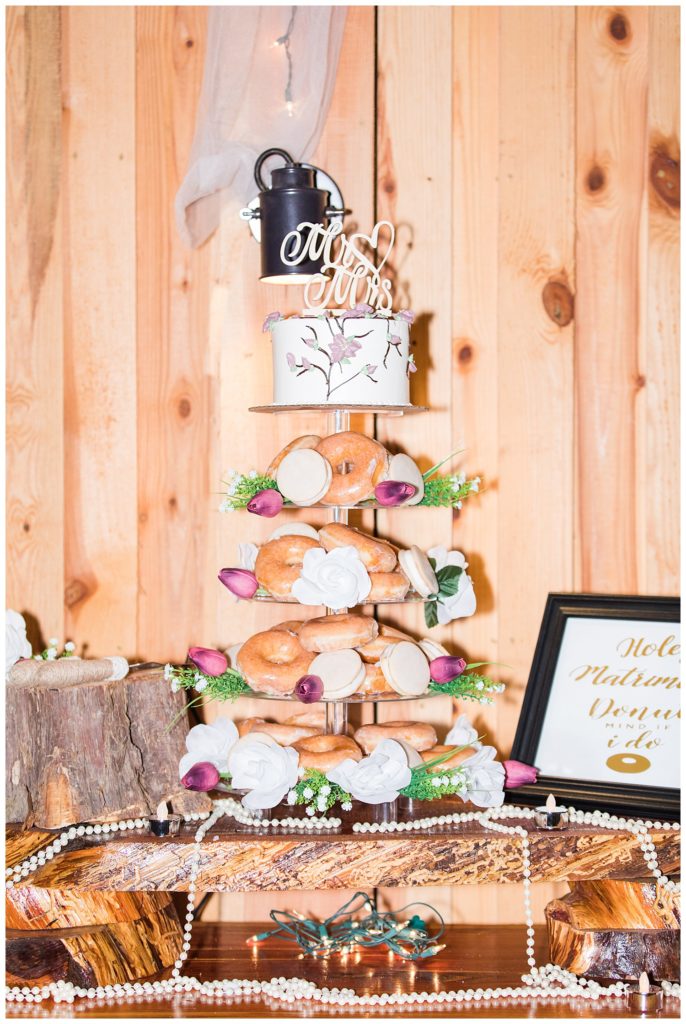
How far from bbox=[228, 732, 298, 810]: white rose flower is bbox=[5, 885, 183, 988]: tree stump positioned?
21 centimetres

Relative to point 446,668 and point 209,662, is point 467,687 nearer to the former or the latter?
point 446,668

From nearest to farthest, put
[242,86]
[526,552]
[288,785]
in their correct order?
[288,785] < [242,86] < [526,552]

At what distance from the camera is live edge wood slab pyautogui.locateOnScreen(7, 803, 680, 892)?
1358 millimetres

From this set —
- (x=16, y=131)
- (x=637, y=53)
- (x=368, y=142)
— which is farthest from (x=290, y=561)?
(x=637, y=53)

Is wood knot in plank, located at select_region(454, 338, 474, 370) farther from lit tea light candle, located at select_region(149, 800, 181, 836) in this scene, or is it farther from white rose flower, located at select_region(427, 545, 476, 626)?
lit tea light candle, located at select_region(149, 800, 181, 836)

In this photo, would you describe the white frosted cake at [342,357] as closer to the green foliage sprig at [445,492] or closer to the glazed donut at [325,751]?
the green foliage sprig at [445,492]

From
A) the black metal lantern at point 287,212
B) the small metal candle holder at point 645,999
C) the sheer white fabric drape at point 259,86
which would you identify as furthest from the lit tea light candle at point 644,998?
the sheer white fabric drape at point 259,86

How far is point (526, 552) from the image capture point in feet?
5.82

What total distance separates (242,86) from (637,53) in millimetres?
651

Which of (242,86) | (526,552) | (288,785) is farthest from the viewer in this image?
(526,552)

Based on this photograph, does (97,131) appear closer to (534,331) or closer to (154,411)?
(154,411)

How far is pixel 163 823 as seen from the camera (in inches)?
55.0

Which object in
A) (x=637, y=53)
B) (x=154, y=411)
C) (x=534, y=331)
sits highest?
(x=637, y=53)

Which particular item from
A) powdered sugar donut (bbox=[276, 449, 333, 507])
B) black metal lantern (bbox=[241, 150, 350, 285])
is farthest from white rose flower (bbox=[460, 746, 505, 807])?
black metal lantern (bbox=[241, 150, 350, 285])
